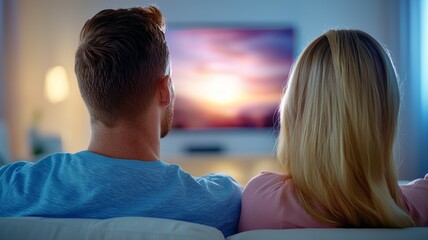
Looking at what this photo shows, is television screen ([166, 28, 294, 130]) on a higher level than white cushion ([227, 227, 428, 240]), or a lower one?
lower

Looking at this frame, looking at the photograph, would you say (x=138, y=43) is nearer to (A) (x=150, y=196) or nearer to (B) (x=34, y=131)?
(A) (x=150, y=196)

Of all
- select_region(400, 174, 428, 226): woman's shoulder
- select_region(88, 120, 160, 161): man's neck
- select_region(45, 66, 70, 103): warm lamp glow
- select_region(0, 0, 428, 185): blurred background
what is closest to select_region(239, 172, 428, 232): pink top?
select_region(400, 174, 428, 226): woman's shoulder

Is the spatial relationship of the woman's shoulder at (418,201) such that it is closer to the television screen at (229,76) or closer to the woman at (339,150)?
the woman at (339,150)

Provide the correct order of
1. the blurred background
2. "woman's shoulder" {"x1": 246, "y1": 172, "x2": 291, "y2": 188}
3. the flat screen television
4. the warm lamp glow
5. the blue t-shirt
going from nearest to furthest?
the blue t-shirt < "woman's shoulder" {"x1": 246, "y1": 172, "x2": 291, "y2": 188} < the blurred background < the warm lamp glow < the flat screen television

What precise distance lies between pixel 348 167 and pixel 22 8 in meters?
4.74

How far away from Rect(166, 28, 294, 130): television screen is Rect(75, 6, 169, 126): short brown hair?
4.07 m

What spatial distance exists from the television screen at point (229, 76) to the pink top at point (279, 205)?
411 centimetres

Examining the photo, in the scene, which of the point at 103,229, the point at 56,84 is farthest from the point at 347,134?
the point at 56,84

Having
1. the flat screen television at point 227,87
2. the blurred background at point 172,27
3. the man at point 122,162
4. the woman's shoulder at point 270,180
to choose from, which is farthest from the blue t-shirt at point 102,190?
the flat screen television at point 227,87

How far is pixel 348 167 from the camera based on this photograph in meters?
1.12

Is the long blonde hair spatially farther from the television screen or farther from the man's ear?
the television screen

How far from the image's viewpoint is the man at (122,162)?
3.56 feet

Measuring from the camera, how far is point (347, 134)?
1116 millimetres

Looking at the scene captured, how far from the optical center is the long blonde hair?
112 centimetres
